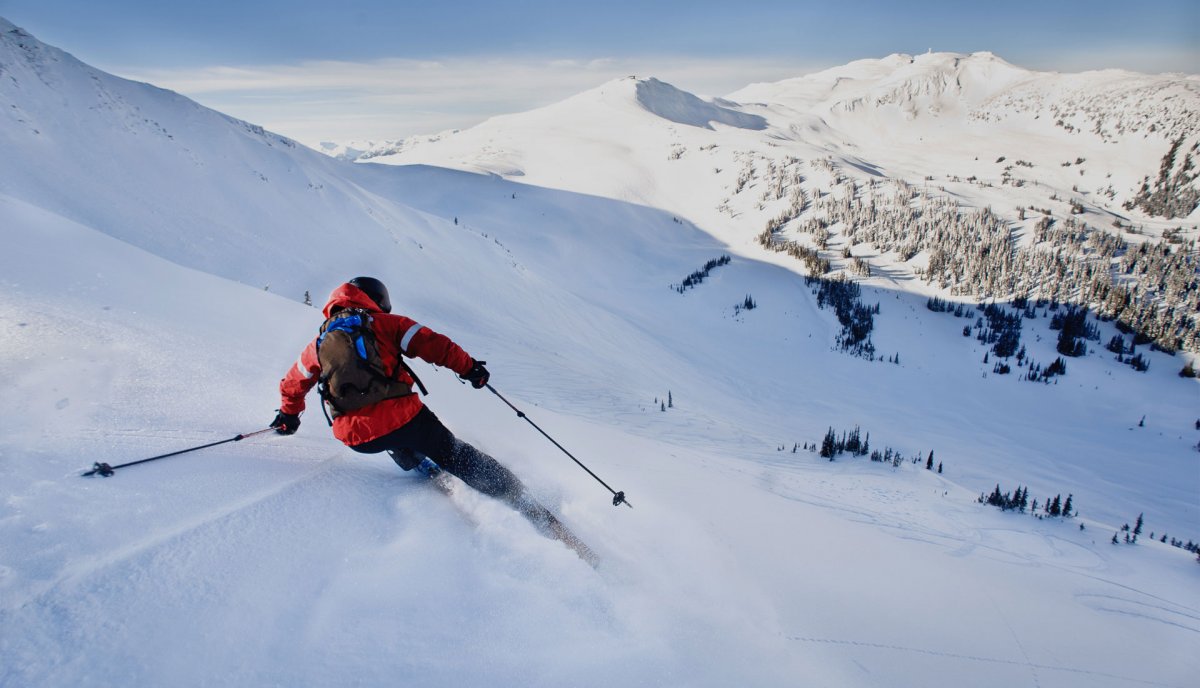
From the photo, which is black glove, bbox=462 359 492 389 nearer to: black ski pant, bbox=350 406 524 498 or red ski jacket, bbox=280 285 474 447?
red ski jacket, bbox=280 285 474 447

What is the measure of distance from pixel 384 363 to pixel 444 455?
0.89 m

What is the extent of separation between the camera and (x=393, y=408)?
394 cm

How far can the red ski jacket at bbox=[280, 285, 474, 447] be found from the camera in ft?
12.7

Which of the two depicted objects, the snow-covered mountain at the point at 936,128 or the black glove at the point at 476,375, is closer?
the black glove at the point at 476,375

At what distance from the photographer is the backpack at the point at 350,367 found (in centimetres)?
375

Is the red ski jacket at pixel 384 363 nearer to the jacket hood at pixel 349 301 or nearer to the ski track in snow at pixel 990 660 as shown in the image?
the jacket hood at pixel 349 301

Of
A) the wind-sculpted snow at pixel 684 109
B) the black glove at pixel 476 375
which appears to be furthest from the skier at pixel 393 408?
the wind-sculpted snow at pixel 684 109

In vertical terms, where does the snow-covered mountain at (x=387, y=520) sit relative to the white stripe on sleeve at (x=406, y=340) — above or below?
below

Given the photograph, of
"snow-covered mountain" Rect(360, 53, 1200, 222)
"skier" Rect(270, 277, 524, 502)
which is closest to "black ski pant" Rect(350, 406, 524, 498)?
"skier" Rect(270, 277, 524, 502)

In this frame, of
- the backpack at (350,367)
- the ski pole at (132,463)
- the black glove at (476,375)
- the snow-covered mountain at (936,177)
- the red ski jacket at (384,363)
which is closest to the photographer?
the ski pole at (132,463)

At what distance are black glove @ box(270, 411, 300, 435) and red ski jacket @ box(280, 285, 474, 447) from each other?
1.9 inches

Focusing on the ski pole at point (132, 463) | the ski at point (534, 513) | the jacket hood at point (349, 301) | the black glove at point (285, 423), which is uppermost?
the jacket hood at point (349, 301)

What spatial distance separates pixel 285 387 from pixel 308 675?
2.43 m

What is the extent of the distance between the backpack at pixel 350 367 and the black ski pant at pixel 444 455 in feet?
1.09
